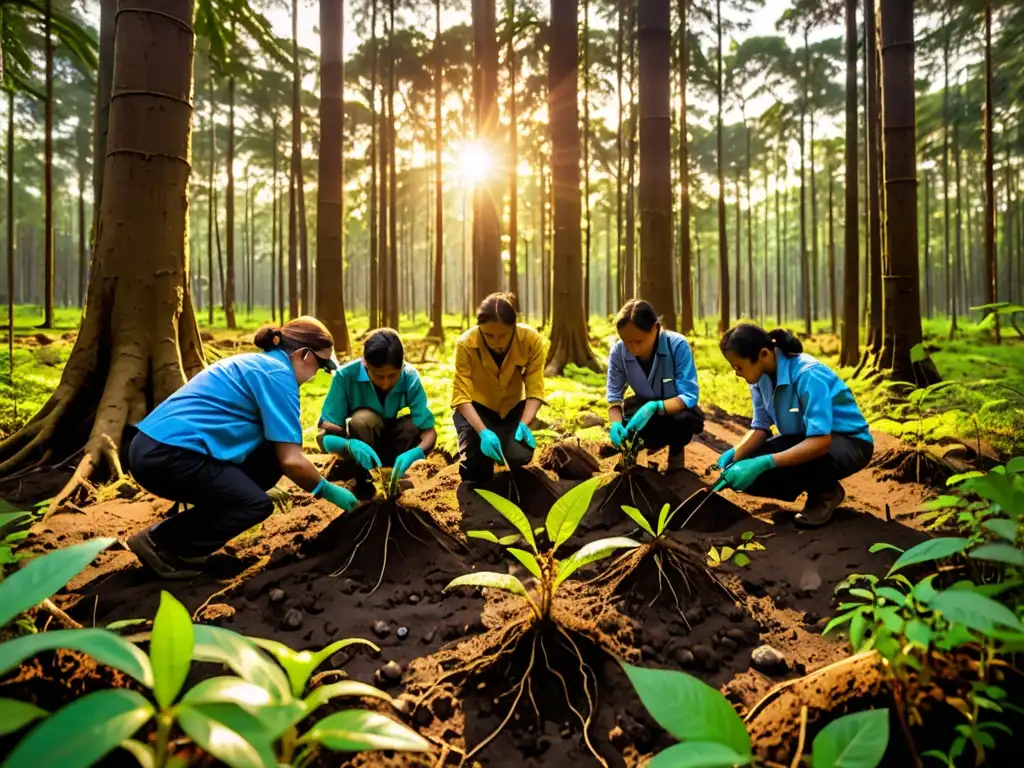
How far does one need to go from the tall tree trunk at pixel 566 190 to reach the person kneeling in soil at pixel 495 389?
4.52m

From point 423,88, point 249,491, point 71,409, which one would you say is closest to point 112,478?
point 71,409

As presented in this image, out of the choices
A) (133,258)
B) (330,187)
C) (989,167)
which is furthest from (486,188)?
(989,167)

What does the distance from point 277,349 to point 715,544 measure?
2.63 m

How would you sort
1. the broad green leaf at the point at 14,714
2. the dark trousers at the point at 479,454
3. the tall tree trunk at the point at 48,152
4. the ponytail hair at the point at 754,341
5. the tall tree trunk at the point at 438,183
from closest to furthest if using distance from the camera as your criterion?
the broad green leaf at the point at 14,714
the ponytail hair at the point at 754,341
the dark trousers at the point at 479,454
the tall tree trunk at the point at 48,152
the tall tree trunk at the point at 438,183

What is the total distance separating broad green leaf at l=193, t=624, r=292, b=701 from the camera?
1.20 meters

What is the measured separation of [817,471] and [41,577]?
363cm

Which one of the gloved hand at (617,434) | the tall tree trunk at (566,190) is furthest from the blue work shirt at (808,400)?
the tall tree trunk at (566,190)

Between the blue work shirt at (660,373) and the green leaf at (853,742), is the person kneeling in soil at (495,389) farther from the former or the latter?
the green leaf at (853,742)

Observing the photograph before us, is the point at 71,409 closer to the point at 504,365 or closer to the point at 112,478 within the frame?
the point at 112,478

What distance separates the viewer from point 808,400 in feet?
11.1

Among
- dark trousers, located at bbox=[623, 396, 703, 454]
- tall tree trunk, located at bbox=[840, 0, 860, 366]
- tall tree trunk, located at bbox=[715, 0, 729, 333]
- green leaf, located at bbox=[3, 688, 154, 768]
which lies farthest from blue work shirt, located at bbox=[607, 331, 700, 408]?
tall tree trunk, located at bbox=[715, 0, 729, 333]

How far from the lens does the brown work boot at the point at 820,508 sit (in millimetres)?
3484

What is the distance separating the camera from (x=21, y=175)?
91.1 feet

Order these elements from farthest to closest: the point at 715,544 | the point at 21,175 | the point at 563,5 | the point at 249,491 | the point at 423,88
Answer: the point at 21,175, the point at 423,88, the point at 563,5, the point at 715,544, the point at 249,491
